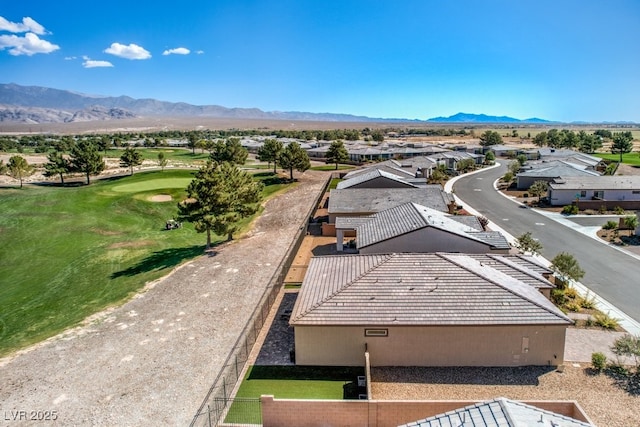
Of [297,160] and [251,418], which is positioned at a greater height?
[297,160]

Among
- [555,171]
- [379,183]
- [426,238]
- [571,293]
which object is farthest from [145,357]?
[555,171]

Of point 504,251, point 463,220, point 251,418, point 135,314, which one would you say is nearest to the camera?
point 251,418

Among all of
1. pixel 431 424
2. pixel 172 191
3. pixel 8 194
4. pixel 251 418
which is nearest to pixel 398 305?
pixel 251 418

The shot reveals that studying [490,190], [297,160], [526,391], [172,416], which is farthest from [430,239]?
[297,160]

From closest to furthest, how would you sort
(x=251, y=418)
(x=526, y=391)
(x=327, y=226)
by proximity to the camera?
(x=251, y=418) < (x=526, y=391) < (x=327, y=226)

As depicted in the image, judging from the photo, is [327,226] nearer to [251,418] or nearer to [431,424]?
[251,418]

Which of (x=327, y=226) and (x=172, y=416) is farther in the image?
(x=327, y=226)

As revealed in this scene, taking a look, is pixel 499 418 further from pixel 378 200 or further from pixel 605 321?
pixel 378 200

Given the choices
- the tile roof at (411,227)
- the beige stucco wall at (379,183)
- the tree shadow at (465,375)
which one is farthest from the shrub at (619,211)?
the tree shadow at (465,375)
